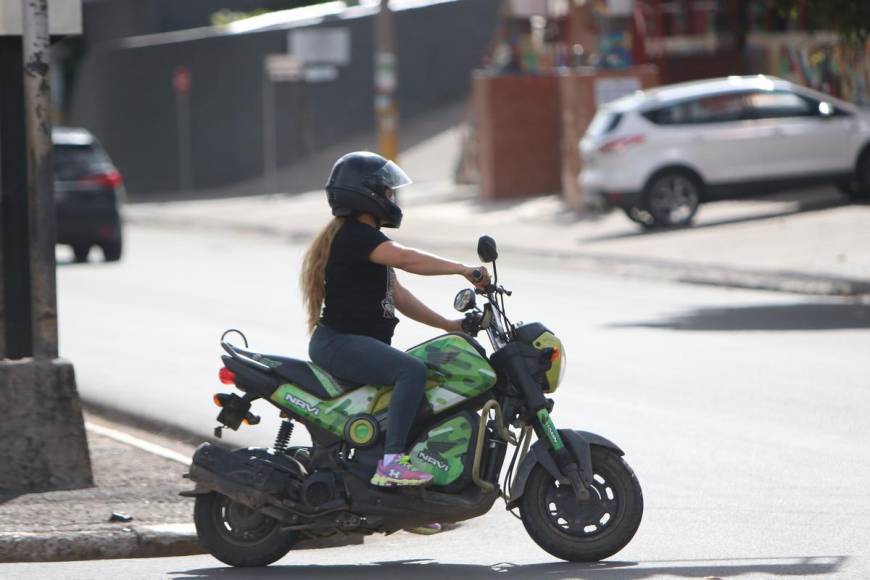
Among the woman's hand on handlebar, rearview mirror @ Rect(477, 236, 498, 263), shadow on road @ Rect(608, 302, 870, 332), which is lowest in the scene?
shadow on road @ Rect(608, 302, 870, 332)

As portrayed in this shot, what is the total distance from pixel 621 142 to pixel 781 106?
7.38 feet

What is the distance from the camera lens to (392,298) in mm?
7062

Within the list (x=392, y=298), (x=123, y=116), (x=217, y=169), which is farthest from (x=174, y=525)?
(x=123, y=116)

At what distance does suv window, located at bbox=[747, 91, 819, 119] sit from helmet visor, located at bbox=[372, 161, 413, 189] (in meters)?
18.0

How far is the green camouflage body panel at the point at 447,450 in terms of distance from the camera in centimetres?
675

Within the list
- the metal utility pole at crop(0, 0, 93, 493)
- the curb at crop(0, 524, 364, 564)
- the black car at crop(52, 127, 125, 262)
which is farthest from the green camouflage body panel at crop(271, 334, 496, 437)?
the black car at crop(52, 127, 125, 262)

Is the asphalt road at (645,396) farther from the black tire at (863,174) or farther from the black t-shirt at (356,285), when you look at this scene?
the black tire at (863,174)

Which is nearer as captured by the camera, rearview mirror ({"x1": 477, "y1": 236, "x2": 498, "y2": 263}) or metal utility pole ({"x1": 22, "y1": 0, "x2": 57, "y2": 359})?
rearview mirror ({"x1": 477, "y1": 236, "x2": 498, "y2": 263})

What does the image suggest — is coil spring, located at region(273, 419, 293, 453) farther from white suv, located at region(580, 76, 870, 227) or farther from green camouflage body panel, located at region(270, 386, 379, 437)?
white suv, located at region(580, 76, 870, 227)

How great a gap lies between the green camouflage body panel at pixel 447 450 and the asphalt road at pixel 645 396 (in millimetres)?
387

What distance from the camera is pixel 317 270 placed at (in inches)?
273

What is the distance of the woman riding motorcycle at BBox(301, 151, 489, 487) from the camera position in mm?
6703

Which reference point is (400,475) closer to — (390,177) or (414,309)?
(414,309)

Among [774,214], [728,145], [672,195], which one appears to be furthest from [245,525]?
[774,214]
